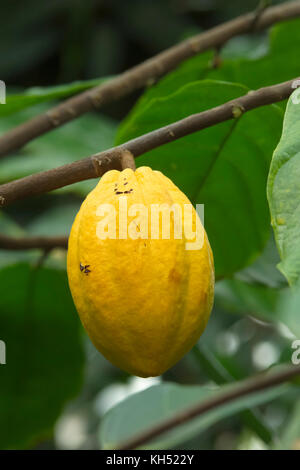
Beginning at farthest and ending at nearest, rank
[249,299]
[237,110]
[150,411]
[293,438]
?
[249,299] → [150,411] → [293,438] → [237,110]

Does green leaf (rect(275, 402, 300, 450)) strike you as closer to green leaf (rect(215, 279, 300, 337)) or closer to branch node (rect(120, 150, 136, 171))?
green leaf (rect(215, 279, 300, 337))

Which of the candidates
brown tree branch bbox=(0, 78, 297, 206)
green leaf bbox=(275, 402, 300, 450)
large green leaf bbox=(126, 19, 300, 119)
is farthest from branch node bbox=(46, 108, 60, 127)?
green leaf bbox=(275, 402, 300, 450)

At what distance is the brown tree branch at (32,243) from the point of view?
1.29 metres

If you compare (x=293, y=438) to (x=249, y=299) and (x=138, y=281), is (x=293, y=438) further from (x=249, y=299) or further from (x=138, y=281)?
(x=138, y=281)

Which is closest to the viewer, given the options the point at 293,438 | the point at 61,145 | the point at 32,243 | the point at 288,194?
the point at 288,194

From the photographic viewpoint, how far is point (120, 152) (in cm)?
80

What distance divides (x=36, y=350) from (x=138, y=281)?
86cm

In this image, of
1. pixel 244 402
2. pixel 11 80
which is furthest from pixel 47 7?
pixel 244 402

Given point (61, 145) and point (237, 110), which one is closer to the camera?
point (237, 110)

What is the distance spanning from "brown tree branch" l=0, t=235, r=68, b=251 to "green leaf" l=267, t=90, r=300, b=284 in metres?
0.66

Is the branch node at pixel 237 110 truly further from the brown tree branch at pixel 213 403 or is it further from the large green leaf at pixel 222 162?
the brown tree branch at pixel 213 403

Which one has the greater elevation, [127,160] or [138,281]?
[127,160]

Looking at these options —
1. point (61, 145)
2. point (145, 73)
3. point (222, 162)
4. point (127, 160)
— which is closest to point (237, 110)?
point (127, 160)
